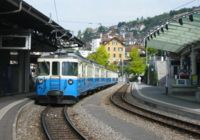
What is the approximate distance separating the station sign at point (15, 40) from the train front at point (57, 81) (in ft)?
22.8

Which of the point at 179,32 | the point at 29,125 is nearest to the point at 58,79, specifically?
the point at 29,125

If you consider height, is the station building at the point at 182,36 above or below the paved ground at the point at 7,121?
above

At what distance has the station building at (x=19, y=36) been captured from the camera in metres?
29.4

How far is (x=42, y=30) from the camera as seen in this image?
A: 3981 centimetres

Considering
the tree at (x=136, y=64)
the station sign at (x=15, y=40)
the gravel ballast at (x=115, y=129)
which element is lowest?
the gravel ballast at (x=115, y=129)

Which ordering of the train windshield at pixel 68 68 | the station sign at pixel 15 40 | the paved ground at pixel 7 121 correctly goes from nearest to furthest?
the paved ground at pixel 7 121, the train windshield at pixel 68 68, the station sign at pixel 15 40

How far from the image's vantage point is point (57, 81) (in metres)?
25.4

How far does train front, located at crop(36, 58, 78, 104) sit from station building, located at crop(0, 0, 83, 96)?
3.78 metres

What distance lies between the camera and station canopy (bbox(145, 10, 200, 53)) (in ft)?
87.4

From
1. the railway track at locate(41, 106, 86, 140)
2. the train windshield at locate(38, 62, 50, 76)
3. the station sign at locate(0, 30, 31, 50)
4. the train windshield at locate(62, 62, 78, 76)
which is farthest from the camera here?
the station sign at locate(0, 30, 31, 50)

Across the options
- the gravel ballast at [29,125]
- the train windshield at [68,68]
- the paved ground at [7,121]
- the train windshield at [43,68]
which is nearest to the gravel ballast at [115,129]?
the gravel ballast at [29,125]

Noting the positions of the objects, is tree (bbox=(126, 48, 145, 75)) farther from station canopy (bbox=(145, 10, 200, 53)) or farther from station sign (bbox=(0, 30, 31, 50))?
station sign (bbox=(0, 30, 31, 50))

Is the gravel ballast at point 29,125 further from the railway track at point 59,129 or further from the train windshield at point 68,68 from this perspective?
the train windshield at point 68,68

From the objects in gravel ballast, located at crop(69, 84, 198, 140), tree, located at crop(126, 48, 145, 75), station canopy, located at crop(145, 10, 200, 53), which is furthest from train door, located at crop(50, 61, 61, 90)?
tree, located at crop(126, 48, 145, 75)
